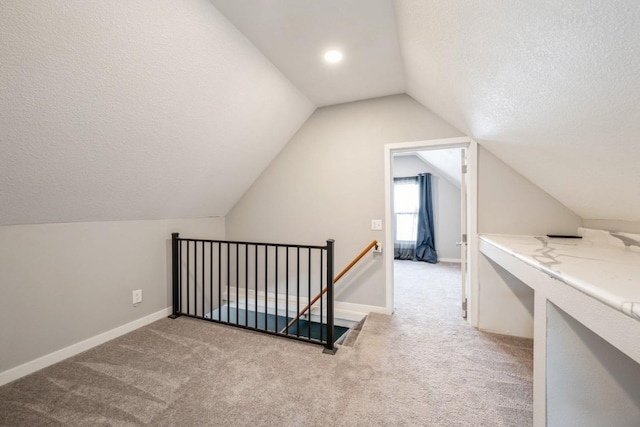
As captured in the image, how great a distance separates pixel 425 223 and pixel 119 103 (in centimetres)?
547

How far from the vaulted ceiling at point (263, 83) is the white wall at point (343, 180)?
0.29 meters

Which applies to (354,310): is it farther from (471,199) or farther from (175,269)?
(175,269)

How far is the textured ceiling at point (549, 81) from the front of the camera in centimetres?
75

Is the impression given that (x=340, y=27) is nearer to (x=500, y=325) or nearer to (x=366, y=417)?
(x=366, y=417)

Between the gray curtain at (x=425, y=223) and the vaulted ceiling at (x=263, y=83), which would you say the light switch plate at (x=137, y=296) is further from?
the gray curtain at (x=425, y=223)

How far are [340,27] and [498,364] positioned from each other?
8.44 feet

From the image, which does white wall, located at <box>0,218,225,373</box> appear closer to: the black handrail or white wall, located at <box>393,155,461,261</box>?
the black handrail

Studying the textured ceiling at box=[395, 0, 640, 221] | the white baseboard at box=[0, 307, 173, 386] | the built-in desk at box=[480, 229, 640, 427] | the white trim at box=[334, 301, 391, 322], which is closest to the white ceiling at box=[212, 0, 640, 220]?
the textured ceiling at box=[395, 0, 640, 221]

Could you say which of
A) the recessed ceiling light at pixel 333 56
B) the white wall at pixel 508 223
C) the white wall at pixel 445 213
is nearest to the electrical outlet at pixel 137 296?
the recessed ceiling light at pixel 333 56

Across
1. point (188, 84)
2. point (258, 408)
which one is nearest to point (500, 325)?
point (258, 408)

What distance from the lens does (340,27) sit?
1.67 metres

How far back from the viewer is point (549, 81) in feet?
3.30

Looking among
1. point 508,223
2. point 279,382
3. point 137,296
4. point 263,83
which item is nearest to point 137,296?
point 137,296

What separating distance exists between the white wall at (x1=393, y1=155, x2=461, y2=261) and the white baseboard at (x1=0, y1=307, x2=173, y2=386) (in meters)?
→ 5.32
